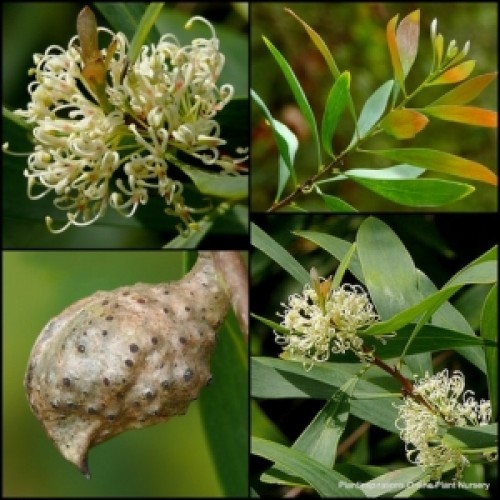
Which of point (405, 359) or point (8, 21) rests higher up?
point (8, 21)

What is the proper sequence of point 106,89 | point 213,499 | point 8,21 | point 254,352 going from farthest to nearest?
point 213,499
point 8,21
point 254,352
point 106,89

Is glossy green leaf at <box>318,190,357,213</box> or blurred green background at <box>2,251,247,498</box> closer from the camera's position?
glossy green leaf at <box>318,190,357,213</box>

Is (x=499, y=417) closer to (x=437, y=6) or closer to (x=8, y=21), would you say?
(x=437, y=6)

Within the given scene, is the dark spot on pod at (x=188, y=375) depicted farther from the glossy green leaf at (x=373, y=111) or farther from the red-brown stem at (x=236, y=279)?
the glossy green leaf at (x=373, y=111)

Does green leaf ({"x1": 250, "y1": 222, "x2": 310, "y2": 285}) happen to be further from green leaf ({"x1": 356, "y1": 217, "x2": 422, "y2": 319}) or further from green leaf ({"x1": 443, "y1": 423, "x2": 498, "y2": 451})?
green leaf ({"x1": 443, "y1": 423, "x2": 498, "y2": 451})

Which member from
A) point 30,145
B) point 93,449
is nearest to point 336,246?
point 30,145

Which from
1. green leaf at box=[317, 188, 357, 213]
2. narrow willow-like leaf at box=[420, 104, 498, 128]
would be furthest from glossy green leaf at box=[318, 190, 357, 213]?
narrow willow-like leaf at box=[420, 104, 498, 128]

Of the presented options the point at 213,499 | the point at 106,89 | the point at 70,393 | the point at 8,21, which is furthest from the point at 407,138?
the point at 213,499
